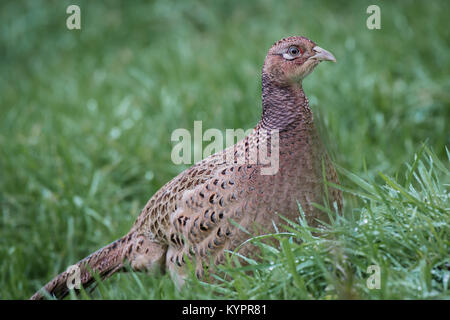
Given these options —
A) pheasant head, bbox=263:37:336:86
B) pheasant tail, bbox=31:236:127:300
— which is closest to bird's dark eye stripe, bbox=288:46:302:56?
pheasant head, bbox=263:37:336:86

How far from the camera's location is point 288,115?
304cm

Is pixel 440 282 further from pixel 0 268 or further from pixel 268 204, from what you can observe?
pixel 0 268

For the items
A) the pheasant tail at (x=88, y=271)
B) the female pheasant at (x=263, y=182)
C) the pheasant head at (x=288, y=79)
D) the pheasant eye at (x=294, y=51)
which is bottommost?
the pheasant tail at (x=88, y=271)

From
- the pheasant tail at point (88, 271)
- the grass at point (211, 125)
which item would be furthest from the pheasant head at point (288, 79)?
the pheasant tail at point (88, 271)

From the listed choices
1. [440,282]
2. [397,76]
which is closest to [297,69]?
[440,282]

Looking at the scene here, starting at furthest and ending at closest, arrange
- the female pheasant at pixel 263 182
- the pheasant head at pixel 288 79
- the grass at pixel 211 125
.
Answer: the pheasant head at pixel 288 79
the female pheasant at pixel 263 182
the grass at pixel 211 125

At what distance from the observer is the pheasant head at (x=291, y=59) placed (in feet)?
10.0

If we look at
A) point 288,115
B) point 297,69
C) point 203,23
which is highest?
point 203,23

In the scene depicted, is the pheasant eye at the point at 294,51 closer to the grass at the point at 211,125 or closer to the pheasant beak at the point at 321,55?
the pheasant beak at the point at 321,55

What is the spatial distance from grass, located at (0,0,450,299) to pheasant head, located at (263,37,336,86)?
0.39 m

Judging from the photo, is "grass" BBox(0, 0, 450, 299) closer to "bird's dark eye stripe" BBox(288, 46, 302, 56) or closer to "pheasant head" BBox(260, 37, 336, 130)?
"pheasant head" BBox(260, 37, 336, 130)

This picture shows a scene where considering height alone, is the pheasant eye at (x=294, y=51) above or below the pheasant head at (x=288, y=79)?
above

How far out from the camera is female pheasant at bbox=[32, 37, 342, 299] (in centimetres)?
294

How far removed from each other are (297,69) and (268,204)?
793 mm
